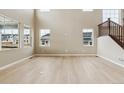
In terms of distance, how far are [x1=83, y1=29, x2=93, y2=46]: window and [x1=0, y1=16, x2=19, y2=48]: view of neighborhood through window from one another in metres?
5.65

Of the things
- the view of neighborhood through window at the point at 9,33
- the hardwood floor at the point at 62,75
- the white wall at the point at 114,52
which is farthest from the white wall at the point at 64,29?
the hardwood floor at the point at 62,75

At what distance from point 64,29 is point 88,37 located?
1.78m

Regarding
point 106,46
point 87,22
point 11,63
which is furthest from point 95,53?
point 11,63

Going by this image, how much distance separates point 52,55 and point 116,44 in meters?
6.08

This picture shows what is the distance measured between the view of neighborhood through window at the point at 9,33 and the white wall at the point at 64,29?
173 inches

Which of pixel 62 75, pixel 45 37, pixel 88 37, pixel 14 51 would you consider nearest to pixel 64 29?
pixel 45 37

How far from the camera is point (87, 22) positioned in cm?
1365

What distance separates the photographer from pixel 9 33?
27.9 feet

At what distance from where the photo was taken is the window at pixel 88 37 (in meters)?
13.7

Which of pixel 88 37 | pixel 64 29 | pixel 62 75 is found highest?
pixel 64 29

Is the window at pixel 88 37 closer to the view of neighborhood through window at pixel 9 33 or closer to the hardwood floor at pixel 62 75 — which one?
the view of neighborhood through window at pixel 9 33

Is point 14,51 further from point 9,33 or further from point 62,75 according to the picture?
point 62,75

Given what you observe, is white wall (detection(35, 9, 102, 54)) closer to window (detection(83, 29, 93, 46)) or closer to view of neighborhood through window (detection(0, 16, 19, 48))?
window (detection(83, 29, 93, 46))

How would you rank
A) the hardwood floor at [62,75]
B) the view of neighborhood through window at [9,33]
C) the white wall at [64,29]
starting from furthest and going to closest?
the white wall at [64,29] → the view of neighborhood through window at [9,33] → the hardwood floor at [62,75]
